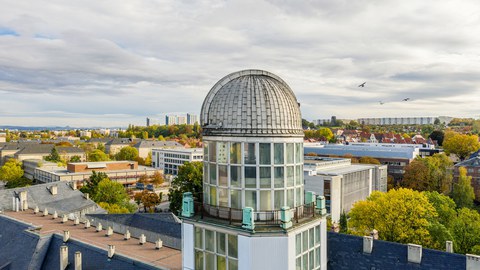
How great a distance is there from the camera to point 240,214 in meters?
14.1

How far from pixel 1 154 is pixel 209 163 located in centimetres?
16778

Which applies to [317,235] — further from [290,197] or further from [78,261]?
[78,261]

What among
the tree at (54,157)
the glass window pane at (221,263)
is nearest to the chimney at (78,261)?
the glass window pane at (221,263)

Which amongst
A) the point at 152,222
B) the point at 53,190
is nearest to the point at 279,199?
the point at 152,222

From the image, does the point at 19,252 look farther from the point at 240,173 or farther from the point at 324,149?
the point at 324,149

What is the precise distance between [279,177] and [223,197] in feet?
8.04

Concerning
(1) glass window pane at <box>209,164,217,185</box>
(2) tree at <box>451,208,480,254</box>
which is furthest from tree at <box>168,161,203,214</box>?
(1) glass window pane at <box>209,164,217,185</box>

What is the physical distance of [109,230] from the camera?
3097 cm

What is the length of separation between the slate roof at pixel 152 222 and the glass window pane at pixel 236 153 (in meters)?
22.4

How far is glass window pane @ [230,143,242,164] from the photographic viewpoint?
1405 centimetres

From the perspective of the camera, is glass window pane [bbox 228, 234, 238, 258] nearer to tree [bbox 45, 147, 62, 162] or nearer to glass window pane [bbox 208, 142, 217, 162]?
glass window pane [bbox 208, 142, 217, 162]

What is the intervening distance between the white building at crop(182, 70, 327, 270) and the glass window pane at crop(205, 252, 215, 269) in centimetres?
4

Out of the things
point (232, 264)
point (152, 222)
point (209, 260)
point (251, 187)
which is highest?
point (251, 187)

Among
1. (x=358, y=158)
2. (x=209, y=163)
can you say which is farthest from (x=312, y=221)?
(x=358, y=158)
